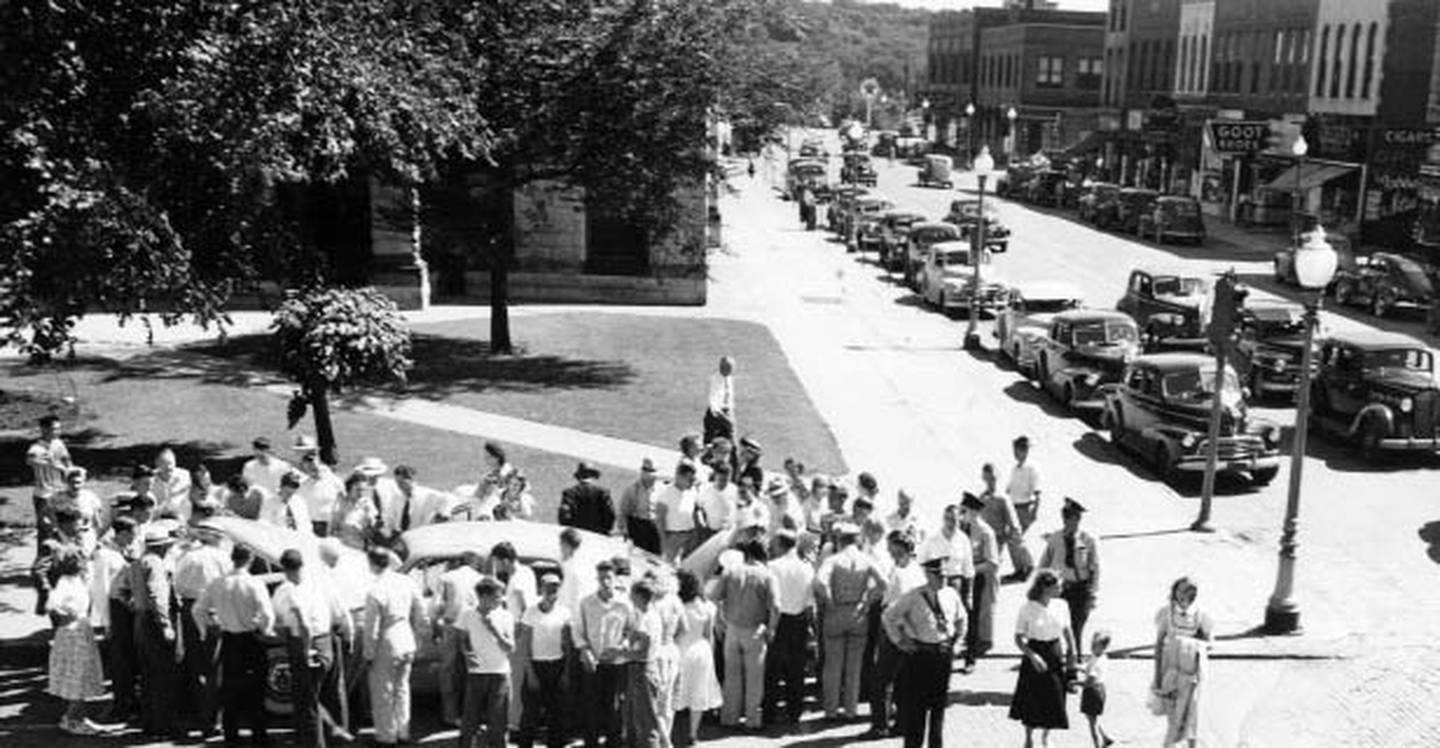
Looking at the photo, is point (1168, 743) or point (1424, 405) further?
point (1424, 405)

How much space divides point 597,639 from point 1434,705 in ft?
26.8

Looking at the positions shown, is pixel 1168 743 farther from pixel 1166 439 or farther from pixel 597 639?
pixel 1166 439

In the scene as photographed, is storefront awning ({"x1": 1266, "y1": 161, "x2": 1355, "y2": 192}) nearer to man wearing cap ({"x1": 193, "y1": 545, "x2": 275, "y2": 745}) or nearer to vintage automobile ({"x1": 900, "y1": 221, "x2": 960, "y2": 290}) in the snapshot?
vintage automobile ({"x1": 900, "y1": 221, "x2": 960, "y2": 290})

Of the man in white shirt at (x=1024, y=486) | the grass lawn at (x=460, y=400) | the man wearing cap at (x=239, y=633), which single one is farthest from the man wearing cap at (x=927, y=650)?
the grass lawn at (x=460, y=400)

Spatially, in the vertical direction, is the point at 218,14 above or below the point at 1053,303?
above

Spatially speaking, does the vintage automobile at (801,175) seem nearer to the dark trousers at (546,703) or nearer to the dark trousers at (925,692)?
the dark trousers at (925,692)

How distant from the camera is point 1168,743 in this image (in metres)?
11.9

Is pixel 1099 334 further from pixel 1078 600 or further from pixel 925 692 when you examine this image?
pixel 925 692

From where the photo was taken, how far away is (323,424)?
1988 centimetres

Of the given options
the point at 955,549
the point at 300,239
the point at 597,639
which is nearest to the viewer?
the point at 597,639

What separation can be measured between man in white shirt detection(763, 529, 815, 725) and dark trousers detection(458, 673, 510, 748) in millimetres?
2427

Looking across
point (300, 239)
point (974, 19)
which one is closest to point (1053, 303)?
point (300, 239)

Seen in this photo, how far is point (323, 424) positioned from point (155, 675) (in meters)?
7.92

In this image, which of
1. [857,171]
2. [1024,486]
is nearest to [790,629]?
[1024,486]
